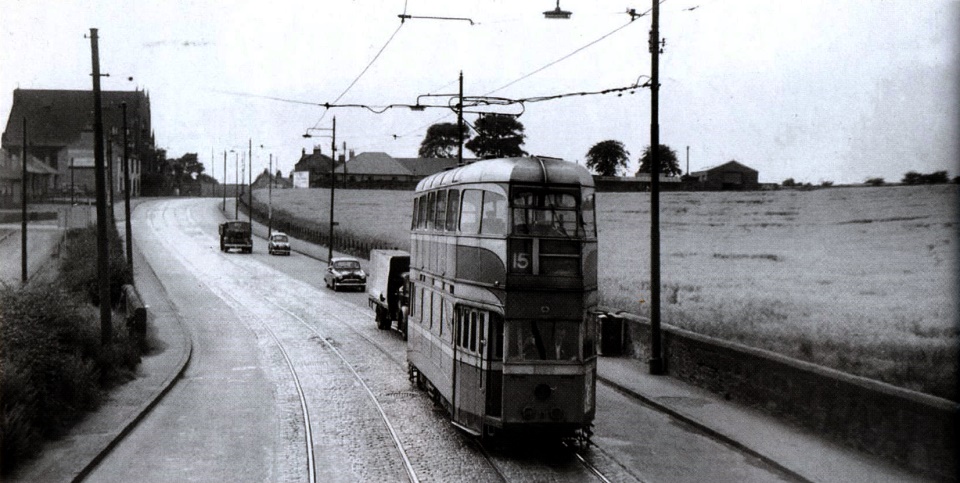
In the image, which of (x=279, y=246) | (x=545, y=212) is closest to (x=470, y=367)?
(x=545, y=212)

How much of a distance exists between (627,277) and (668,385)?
643 inches

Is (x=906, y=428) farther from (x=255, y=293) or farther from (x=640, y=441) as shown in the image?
(x=255, y=293)

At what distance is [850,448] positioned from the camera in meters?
12.1

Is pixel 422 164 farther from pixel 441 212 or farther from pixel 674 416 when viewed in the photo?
pixel 674 416

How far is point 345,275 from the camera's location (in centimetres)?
3969

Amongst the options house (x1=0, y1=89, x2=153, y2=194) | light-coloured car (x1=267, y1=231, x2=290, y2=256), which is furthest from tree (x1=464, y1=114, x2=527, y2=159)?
house (x1=0, y1=89, x2=153, y2=194)

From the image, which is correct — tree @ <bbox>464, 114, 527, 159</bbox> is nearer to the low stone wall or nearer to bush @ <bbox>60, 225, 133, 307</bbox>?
the low stone wall

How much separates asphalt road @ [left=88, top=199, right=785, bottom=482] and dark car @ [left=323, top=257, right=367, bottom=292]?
40.8 ft

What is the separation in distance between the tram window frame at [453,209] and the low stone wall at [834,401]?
5.92m

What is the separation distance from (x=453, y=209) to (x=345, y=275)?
87.5 ft

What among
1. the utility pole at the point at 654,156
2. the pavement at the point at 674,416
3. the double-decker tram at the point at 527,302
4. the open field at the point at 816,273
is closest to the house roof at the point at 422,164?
the open field at the point at 816,273

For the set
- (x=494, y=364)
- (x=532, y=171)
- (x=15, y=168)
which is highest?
(x=15, y=168)

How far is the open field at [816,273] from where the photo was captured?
1694 cm

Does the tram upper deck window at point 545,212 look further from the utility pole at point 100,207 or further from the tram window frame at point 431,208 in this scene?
the utility pole at point 100,207
